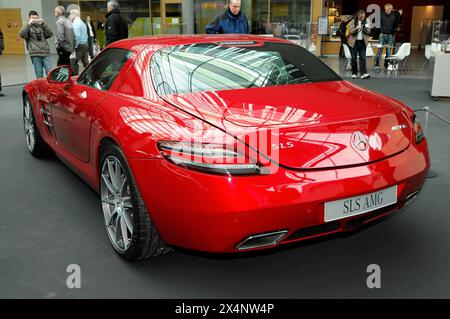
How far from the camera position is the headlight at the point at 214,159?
2154 mm

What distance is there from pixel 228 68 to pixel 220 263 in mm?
1243

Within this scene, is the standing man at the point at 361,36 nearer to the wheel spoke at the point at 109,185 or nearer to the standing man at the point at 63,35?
the standing man at the point at 63,35

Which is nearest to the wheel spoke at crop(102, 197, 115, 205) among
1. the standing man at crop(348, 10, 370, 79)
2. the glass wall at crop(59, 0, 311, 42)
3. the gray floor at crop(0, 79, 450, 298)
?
the gray floor at crop(0, 79, 450, 298)

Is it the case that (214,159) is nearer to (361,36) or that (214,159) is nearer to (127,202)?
(127,202)

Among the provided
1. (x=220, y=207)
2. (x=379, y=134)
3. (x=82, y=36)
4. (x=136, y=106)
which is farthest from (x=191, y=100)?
(x=82, y=36)

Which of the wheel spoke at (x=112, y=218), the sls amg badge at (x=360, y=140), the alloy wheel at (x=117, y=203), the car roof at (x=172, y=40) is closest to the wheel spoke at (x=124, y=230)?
the alloy wheel at (x=117, y=203)

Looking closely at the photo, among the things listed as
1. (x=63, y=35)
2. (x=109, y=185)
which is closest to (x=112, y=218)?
(x=109, y=185)

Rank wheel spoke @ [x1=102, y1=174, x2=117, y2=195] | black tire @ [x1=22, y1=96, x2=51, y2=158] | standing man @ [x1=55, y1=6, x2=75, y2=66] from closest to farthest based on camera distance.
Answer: wheel spoke @ [x1=102, y1=174, x2=117, y2=195] → black tire @ [x1=22, y1=96, x2=51, y2=158] → standing man @ [x1=55, y1=6, x2=75, y2=66]

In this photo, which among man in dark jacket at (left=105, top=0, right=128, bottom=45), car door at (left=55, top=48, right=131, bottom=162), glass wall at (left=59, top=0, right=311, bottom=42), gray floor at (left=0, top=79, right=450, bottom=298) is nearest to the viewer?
gray floor at (left=0, top=79, right=450, bottom=298)

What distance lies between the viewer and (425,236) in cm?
308

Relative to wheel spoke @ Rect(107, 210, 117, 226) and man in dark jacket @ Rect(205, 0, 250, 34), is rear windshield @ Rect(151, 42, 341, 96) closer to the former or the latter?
wheel spoke @ Rect(107, 210, 117, 226)

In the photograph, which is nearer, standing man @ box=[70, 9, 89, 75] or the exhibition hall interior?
the exhibition hall interior

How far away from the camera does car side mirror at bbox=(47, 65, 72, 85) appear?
385 cm
